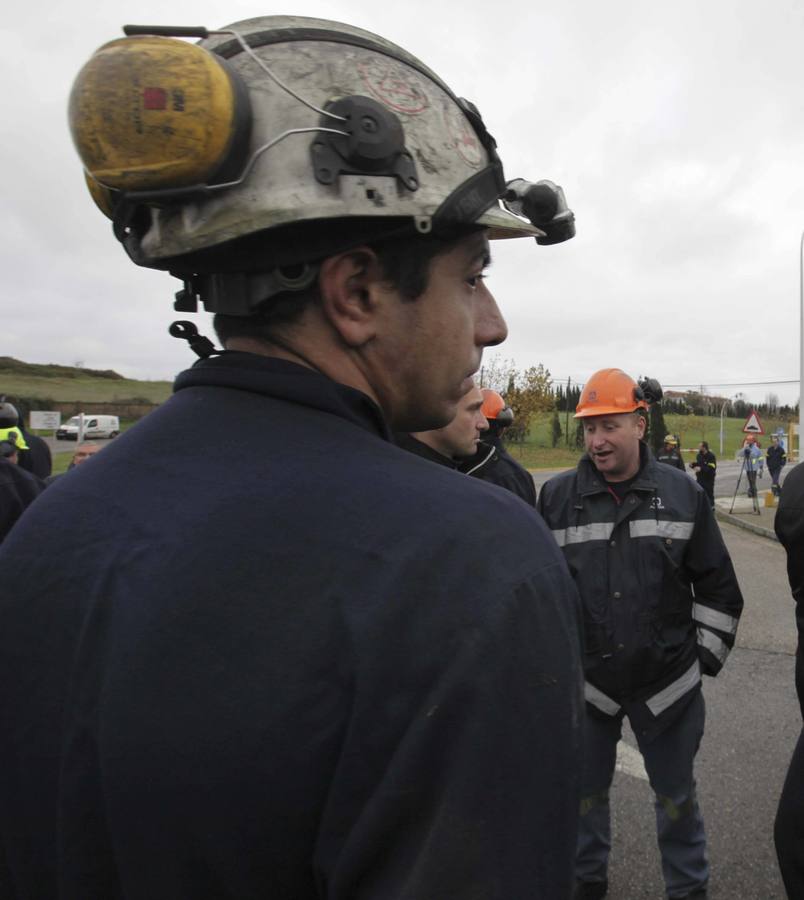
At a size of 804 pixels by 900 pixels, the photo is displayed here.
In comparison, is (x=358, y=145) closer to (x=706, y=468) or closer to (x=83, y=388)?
(x=706, y=468)

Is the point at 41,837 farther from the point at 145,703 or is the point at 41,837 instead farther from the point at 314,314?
the point at 314,314

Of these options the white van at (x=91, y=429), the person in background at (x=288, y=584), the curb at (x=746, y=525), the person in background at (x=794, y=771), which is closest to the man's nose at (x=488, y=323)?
the person in background at (x=288, y=584)

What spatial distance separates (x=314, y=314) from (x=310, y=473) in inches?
11.1

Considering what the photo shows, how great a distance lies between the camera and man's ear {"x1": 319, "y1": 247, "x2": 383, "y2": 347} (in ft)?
3.35

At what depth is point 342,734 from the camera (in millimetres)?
762

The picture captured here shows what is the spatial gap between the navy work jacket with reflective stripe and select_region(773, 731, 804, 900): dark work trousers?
786 millimetres

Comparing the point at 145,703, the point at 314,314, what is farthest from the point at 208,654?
the point at 314,314

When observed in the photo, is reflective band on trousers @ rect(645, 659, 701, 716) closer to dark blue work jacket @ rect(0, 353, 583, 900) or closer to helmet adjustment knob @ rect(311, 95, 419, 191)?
dark blue work jacket @ rect(0, 353, 583, 900)

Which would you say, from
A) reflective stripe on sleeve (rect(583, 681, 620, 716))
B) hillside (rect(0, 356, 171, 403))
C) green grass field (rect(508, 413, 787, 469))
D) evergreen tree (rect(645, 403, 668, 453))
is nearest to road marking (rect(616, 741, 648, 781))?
reflective stripe on sleeve (rect(583, 681, 620, 716))

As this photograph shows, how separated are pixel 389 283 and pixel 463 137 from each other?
323 mm

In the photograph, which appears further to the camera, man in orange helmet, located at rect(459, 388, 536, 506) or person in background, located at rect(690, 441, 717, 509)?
person in background, located at rect(690, 441, 717, 509)

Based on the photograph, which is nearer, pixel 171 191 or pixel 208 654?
pixel 208 654

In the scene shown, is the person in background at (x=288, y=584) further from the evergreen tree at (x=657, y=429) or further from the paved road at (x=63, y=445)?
the paved road at (x=63, y=445)

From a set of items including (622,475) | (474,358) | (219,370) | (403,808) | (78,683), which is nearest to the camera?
(403,808)
